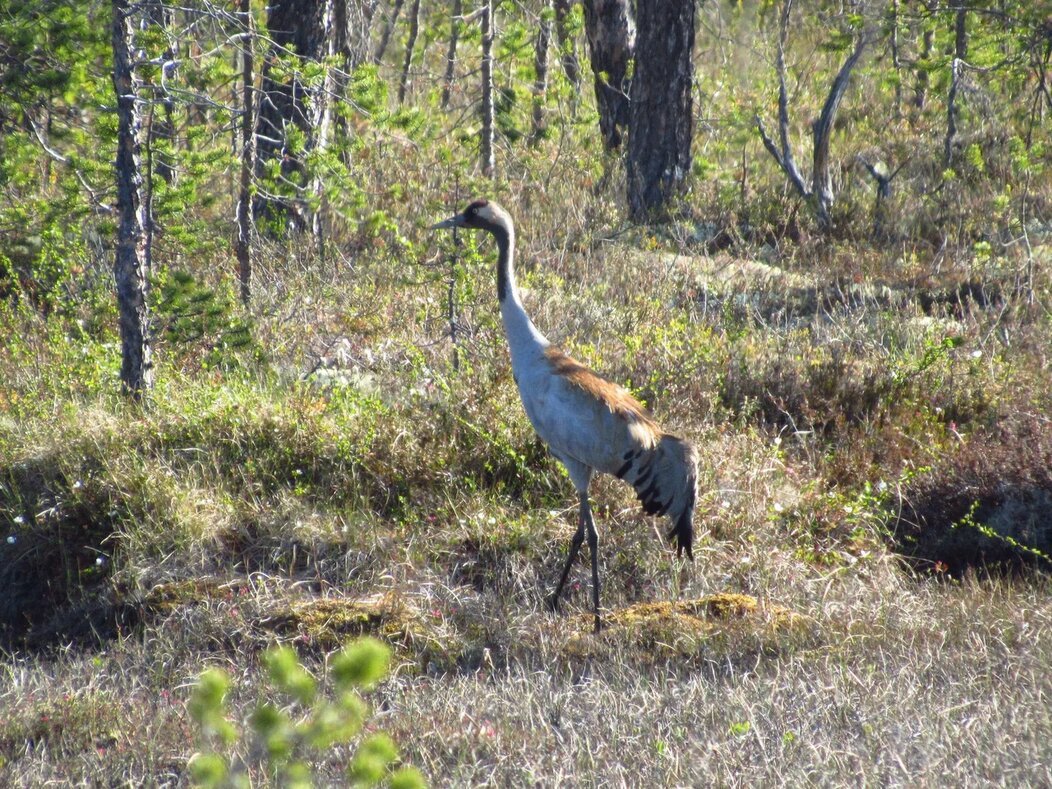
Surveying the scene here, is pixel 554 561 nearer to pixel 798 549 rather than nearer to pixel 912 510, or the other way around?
pixel 798 549

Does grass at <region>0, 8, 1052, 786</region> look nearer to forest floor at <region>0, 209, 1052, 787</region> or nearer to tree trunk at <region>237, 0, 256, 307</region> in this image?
forest floor at <region>0, 209, 1052, 787</region>

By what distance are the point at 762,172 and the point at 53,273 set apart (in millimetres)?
7231

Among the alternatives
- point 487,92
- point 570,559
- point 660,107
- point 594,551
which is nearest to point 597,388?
point 594,551

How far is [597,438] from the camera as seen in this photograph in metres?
5.27

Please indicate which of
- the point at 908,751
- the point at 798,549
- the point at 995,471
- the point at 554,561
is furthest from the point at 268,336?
the point at 908,751

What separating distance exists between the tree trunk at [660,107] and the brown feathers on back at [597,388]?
18.4 ft

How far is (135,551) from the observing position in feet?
18.6

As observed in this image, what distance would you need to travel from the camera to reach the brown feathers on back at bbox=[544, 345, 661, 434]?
5.27m

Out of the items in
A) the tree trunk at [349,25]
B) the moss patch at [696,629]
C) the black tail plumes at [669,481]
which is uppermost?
the tree trunk at [349,25]

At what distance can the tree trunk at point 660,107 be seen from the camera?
10898 mm

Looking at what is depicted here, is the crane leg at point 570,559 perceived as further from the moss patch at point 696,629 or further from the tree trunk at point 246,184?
the tree trunk at point 246,184

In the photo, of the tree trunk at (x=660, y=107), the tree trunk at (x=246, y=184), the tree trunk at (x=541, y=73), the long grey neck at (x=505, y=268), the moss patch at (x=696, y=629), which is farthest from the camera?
the tree trunk at (x=541, y=73)

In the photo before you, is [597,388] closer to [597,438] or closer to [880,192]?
[597,438]

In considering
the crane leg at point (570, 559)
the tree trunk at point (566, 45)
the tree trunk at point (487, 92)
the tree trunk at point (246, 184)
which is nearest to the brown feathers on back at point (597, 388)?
the crane leg at point (570, 559)
